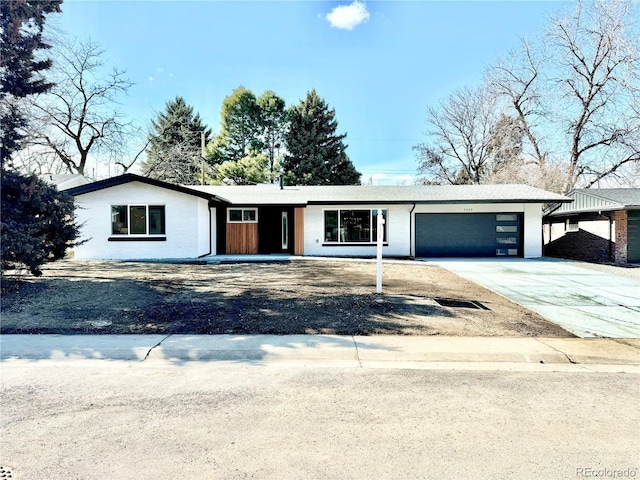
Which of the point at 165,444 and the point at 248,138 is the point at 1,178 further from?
the point at 248,138

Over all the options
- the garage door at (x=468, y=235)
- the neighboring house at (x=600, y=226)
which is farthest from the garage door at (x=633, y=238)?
the garage door at (x=468, y=235)

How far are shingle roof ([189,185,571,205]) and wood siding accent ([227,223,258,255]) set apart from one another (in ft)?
4.24

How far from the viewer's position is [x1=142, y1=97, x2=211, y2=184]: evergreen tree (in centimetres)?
3325

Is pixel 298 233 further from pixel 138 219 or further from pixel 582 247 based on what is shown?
pixel 582 247

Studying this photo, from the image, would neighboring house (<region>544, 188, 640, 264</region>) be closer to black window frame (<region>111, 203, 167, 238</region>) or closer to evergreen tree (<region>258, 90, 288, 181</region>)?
black window frame (<region>111, 203, 167, 238</region>)

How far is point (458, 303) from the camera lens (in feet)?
25.8

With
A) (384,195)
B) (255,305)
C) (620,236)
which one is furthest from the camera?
(384,195)

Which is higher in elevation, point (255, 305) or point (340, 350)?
point (255, 305)

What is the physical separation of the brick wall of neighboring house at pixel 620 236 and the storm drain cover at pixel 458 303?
12158 mm

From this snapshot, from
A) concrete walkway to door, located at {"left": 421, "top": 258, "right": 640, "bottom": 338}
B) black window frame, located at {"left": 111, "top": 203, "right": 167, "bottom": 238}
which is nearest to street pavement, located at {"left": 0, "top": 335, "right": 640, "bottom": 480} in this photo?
concrete walkway to door, located at {"left": 421, "top": 258, "right": 640, "bottom": 338}

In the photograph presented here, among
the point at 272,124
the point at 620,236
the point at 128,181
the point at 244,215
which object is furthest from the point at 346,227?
the point at 272,124

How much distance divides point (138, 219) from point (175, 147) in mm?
19555

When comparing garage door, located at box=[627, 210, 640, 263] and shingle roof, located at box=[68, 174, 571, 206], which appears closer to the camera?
shingle roof, located at box=[68, 174, 571, 206]

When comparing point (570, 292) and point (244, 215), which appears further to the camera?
Answer: point (244, 215)
